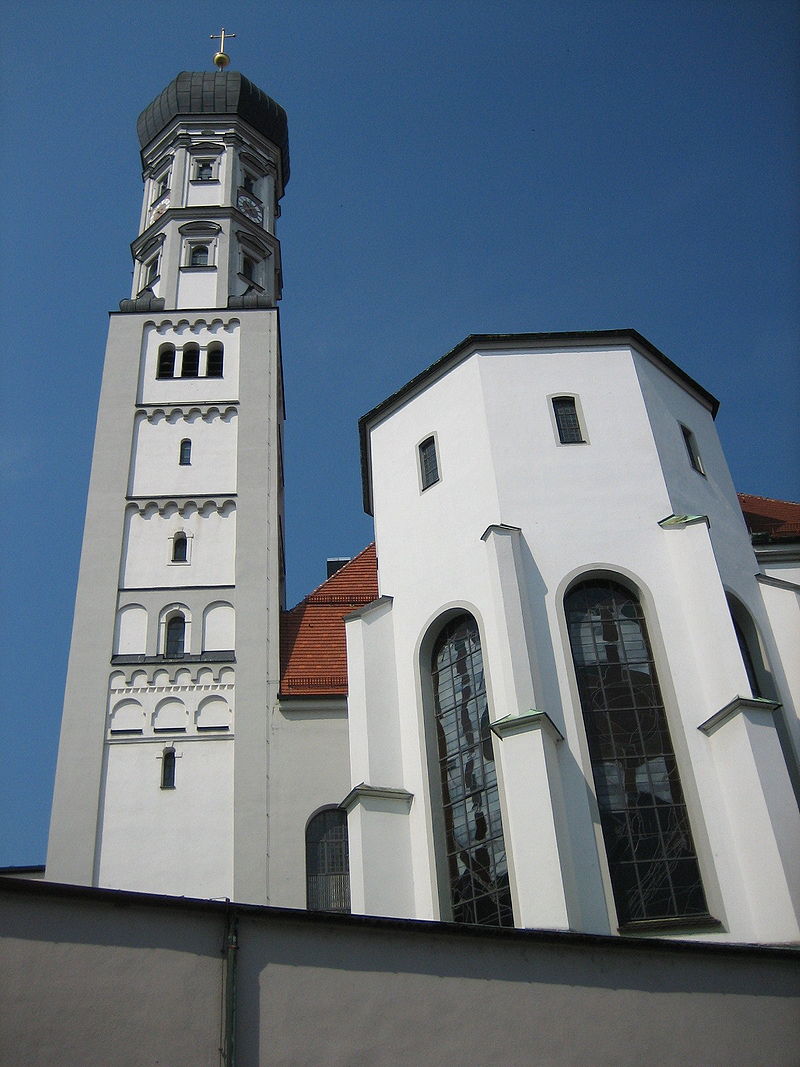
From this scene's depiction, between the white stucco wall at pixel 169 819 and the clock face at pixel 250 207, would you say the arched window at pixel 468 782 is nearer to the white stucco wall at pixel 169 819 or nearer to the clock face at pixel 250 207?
the white stucco wall at pixel 169 819

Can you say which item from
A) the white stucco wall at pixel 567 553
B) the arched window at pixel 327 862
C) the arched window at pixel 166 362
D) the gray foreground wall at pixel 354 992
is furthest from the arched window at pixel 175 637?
the gray foreground wall at pixel 354 992

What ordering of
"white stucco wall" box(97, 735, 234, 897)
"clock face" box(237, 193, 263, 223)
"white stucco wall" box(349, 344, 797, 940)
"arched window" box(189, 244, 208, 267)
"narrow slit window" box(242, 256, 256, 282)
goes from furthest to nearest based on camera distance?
1. "clock face" box(237, 193, 263, 223)
2. "narrow slit window" box(242, 256, 256, 282)
3. "arched window" box(189, 244, 208, 267)
4. "white stucco wall" box(97, 735, 234, 897)
5. "white stucco wall" box(349, 344, 797, 940)

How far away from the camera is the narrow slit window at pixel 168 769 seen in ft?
50.9

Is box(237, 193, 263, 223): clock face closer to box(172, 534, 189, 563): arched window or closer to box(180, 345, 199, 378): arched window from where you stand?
box(180, 345, 199, 378): arched window

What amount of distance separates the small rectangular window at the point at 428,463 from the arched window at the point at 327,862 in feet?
15.3

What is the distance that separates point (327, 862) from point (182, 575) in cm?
572

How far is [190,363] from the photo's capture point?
2144 centimetres

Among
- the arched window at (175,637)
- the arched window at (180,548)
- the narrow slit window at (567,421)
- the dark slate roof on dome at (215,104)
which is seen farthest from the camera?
the dark slate roof on dome at (215,104)

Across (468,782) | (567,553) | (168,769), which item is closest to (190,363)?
(168,769)

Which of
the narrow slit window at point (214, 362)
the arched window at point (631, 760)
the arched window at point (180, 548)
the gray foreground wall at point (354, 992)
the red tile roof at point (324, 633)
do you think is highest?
the narrow slit window at point (214, 362)

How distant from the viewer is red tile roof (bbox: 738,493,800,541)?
53.3 ft

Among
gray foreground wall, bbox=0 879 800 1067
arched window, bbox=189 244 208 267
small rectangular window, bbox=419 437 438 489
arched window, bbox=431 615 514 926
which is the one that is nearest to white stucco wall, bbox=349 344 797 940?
small rectangular window, bbox=419 437 438 489

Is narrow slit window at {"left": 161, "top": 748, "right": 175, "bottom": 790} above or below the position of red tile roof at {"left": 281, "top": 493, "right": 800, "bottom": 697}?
below

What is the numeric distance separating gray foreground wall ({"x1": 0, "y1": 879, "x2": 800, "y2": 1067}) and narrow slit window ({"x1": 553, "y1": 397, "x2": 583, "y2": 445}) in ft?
22.4
